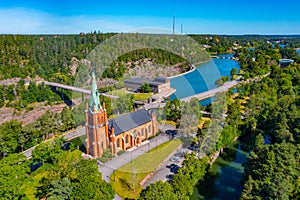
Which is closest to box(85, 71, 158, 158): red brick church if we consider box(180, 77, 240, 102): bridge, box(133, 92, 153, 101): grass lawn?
box(180, 77, 240, 102): bridge

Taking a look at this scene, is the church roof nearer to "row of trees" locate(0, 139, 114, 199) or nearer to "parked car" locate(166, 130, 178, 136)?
"parked car" locate(166, 130, 178, 136)

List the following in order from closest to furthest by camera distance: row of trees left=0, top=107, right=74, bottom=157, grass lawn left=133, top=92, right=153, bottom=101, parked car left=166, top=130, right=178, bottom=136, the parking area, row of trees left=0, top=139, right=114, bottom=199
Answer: row of trees left=0, top=139, right=114, bottom=199
the parking area
row of trees left=0, top=107, right=74, bottom=157
parked car left=166, top=130, right=178, bottom=136
grass lawn left=133, top=92, right=153, bottom=101

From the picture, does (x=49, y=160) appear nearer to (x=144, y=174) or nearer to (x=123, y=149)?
(x=123, y=149)

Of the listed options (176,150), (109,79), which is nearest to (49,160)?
(176,150)

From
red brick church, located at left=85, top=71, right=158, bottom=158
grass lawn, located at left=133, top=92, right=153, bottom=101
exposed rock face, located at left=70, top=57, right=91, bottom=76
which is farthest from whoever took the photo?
exposed rock face, located at left=70, top=57, right=91, bottom=76

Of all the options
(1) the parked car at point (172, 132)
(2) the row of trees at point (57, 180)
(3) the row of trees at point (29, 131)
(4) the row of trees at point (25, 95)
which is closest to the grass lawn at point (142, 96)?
(4) the row of trees at point (25, 95)

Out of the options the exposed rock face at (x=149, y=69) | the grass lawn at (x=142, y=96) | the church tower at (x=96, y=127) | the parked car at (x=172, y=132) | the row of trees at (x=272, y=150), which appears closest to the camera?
the row of trees at (x=272, y=150)

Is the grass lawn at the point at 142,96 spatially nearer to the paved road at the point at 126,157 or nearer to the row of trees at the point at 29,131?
the row of trees at the point at 29,131
